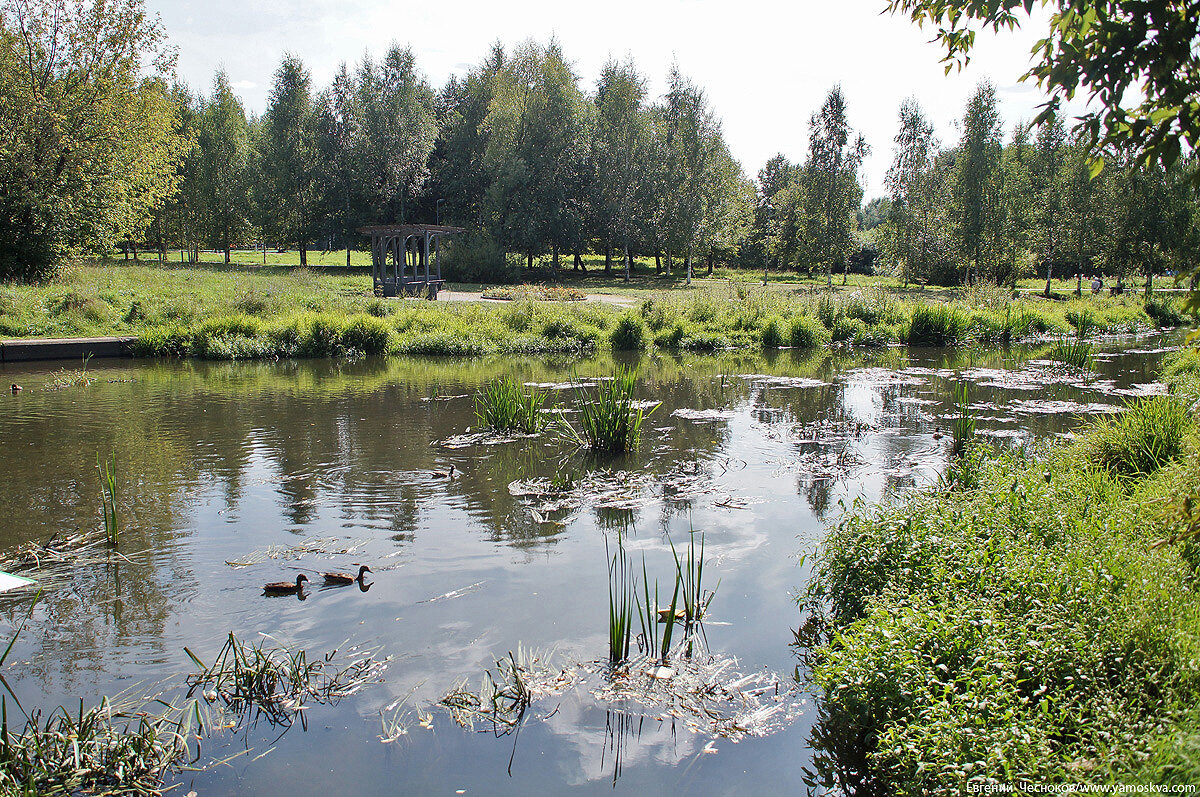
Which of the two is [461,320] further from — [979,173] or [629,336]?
[979,173]

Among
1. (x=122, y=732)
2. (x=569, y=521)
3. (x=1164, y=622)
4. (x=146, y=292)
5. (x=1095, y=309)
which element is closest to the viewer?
(x=1164, y=622)

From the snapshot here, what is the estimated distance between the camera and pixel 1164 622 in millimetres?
3480

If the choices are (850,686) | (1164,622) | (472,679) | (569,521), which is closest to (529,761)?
(472,679)

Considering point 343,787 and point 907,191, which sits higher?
point 907,191

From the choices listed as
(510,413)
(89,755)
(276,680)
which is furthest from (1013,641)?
(510,413)

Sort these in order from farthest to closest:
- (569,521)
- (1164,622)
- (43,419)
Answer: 1. (43,419)
2. (569,521)
3. (1164,622)

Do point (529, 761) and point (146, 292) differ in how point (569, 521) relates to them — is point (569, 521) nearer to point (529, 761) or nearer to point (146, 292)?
point (529, 761)

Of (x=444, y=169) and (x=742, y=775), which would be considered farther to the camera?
(x=444, y=169)

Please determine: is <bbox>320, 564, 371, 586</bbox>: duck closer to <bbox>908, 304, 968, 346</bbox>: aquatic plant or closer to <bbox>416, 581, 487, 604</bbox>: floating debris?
<bbox>416, 581, 487, 604</bbox>: floating debris

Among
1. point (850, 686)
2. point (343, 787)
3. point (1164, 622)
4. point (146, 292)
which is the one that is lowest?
point (343, 787)

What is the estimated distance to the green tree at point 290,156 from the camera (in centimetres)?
4466

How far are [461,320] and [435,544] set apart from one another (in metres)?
17.3

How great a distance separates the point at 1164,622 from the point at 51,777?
521 centimetres

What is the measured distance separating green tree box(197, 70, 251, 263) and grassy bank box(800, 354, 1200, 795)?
4923 cm
